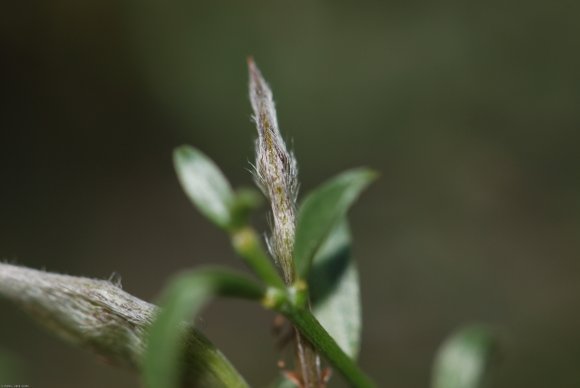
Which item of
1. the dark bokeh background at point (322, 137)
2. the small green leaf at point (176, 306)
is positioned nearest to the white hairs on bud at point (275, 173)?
the small green leaf at point (176, 306)

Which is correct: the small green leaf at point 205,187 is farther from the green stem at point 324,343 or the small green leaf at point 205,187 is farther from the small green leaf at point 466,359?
the small green leaf at point 466,359

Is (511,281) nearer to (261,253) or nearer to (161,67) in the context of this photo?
(161,67)

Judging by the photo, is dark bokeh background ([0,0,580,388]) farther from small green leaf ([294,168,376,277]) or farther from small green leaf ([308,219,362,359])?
small green leaf ([294,168,376,277])

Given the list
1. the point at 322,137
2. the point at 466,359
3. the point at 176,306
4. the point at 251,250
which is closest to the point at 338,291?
the point at 466,359

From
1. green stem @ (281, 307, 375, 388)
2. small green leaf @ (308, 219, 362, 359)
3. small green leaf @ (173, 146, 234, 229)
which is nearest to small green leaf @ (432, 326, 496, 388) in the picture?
small green leaf @ (308, 219, 362, 359)

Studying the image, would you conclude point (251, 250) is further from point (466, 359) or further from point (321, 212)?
point (466, 359)

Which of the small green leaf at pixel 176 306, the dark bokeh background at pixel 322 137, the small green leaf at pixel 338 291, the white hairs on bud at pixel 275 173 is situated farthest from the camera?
the dark bokeh background at pixel 322 137
